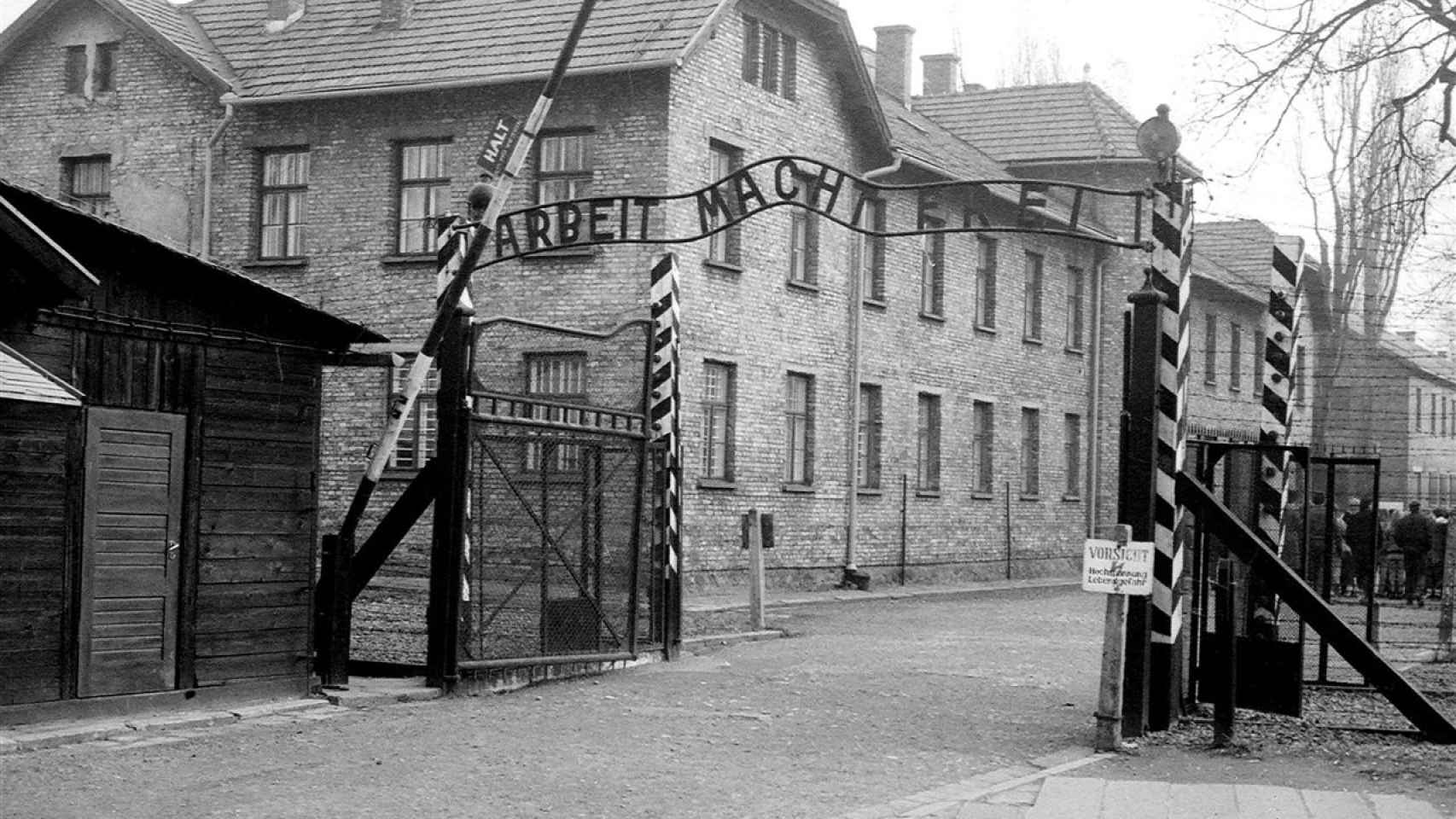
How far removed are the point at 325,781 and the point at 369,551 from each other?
449cm

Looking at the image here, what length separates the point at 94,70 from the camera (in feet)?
103

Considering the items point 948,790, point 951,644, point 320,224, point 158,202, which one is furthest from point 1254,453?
point 158,202

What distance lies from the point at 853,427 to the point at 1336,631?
20390 millimetres

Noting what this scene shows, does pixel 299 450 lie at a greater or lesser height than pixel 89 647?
greater

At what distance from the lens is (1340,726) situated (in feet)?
42.2

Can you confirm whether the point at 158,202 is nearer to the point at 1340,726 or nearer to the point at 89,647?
the point at 89,647

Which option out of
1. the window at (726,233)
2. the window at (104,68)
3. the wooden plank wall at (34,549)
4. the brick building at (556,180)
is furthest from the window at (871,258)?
the wooden plank wall at (34,549)

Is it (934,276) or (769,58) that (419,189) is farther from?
(934,276)

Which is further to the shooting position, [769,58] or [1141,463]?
[769,58]

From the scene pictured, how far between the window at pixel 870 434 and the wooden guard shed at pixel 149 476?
68.4 ft

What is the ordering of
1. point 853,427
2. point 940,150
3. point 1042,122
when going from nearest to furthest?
1. point 853,427
2. point 940,150
3. point 1042,122

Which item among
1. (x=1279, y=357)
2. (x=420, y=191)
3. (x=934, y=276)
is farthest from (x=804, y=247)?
(x=1279, y=357)

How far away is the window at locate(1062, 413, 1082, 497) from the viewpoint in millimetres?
42531

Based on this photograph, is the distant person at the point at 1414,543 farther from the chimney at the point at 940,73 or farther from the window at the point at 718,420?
the chimney at the point at 940,73
